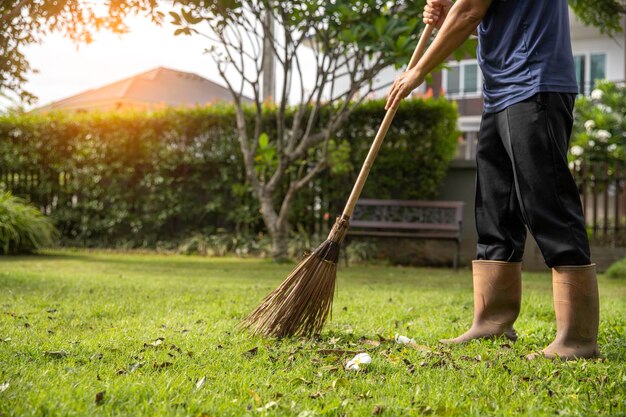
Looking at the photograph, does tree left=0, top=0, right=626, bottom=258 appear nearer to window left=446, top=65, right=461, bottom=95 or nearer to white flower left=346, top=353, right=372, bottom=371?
white flower left=346, top=353, right=372, bottom=371

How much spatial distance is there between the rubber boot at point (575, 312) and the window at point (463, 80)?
64.0ft

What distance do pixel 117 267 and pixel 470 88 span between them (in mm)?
16370

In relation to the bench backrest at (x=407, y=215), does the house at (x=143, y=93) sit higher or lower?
higher

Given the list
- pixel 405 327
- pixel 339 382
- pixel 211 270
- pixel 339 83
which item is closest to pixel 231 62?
pixel 211 270

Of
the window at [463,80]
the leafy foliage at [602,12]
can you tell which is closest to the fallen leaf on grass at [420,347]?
the leafy foliage at [602,12]

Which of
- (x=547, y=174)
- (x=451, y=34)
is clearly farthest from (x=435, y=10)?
(x=547, y=174)

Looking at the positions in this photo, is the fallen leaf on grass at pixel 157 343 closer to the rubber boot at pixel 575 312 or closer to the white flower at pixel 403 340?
the white flower at pixel 403 340

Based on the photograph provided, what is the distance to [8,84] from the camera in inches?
302

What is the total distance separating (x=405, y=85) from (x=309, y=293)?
1099mm

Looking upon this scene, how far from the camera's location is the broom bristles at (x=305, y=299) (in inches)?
131

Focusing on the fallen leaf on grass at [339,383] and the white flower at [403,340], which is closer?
the fallen leaf on grass at [339,383]

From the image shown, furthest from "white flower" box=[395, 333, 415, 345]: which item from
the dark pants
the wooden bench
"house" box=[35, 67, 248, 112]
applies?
"house" box=[35, 67, 248, 112]

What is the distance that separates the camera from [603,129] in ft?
43.0

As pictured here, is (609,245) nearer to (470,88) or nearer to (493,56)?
(493,56)
